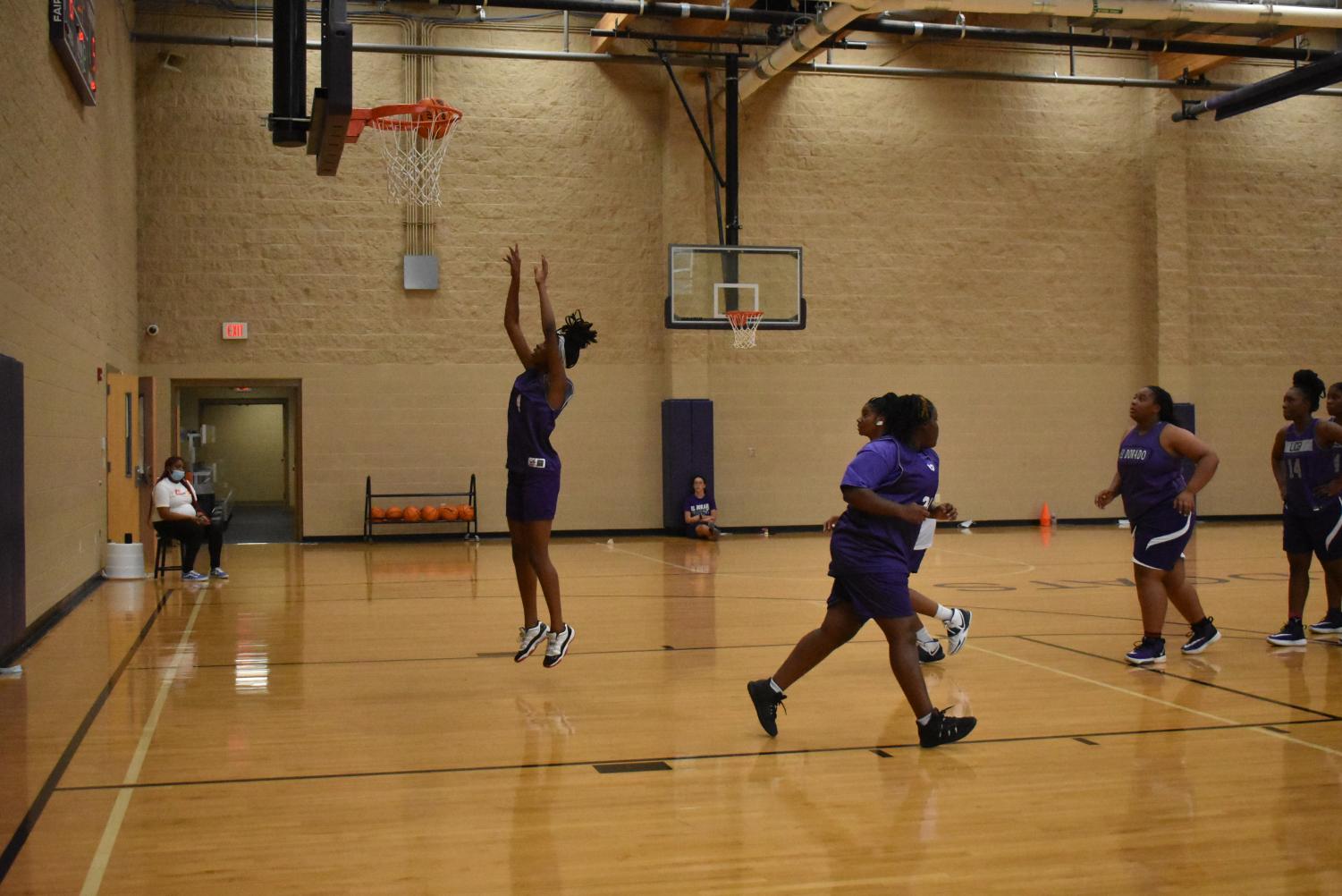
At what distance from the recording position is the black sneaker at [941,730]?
5.11 meters

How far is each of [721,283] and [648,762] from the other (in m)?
11.7

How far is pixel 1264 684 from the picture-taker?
651 cm

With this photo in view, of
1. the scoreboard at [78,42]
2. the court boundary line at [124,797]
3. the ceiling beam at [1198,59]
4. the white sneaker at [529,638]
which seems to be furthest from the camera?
the ceiling beam at [1198,59]

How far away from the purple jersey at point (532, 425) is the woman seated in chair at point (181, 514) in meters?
6.57

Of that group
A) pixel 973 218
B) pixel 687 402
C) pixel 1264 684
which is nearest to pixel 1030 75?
pixel 973 218

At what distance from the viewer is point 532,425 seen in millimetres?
6750

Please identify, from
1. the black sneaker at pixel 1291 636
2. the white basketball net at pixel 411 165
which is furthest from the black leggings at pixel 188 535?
the black sneaker at pixel 1291 636

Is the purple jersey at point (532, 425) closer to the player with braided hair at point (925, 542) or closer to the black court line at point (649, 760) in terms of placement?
the player with braided hair at point (925, 542)

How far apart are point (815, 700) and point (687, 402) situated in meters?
11.6

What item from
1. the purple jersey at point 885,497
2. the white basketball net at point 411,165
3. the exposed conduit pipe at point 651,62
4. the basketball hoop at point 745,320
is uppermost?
the exposed conduit pipe at point 651,62

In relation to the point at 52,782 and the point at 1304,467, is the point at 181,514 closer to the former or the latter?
the point at 52,782

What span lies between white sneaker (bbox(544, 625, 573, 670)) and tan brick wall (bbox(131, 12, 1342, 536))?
35.4 ft

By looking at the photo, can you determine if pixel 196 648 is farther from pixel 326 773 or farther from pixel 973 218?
pixel 973 218

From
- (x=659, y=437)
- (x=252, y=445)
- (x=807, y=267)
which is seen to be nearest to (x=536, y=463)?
(x=659, y=437)
